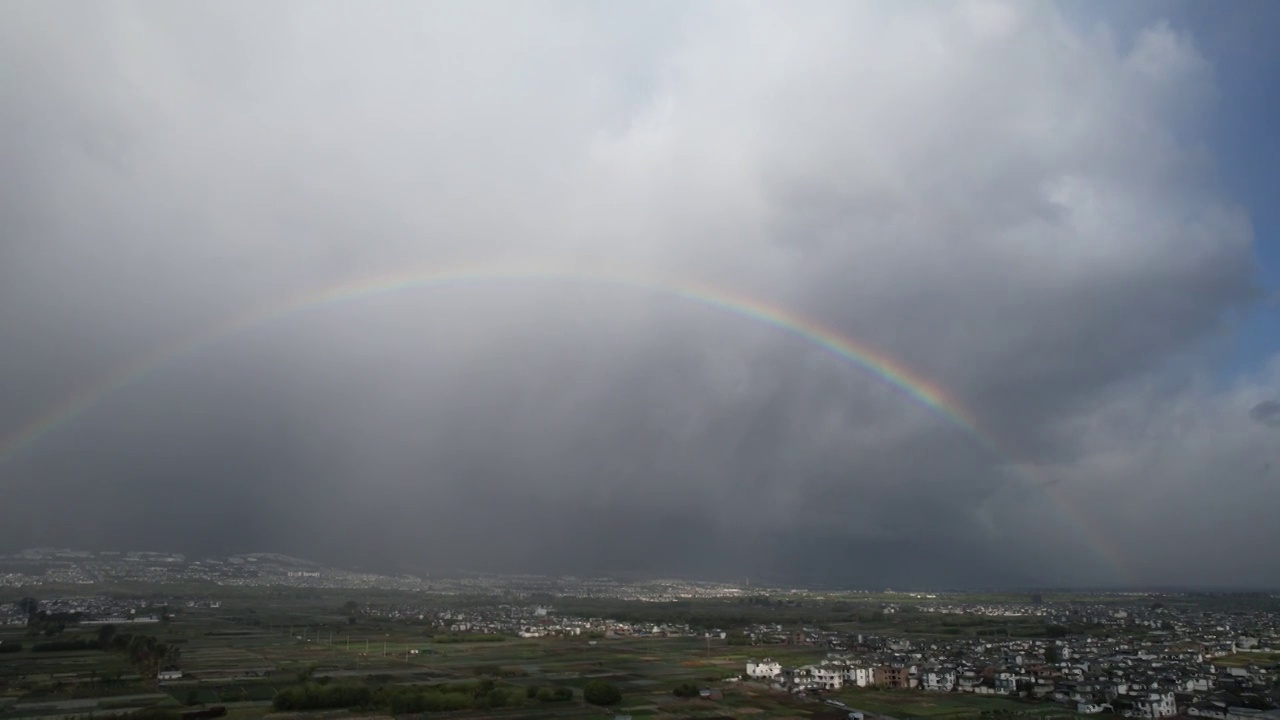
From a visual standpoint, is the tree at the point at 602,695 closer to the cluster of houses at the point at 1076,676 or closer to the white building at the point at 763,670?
the cluster of houses at the point at 1076,676

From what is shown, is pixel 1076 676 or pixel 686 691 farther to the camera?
pixel 1076 676

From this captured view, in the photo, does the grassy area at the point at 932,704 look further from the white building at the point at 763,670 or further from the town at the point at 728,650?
the white building at the point at 763,670

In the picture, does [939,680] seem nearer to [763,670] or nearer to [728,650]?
[763,670]

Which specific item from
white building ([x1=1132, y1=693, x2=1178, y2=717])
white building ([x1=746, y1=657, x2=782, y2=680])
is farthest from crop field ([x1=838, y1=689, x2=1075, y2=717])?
white building ([x1=746, y1=657, x2=782, y2=680])

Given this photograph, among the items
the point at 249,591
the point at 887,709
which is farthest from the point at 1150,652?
the point at 249,591

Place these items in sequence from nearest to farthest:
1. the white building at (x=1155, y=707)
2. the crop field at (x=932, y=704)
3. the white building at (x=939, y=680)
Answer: the crop field at (x=932, y=704), the white building at (x=1155, y=707), the white building at (x=939, y=680)

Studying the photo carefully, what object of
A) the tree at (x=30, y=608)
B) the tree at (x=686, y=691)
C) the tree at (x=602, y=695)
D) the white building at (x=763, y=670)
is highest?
the tree at (x=602, y=695)

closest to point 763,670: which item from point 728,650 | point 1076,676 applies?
point 728,650

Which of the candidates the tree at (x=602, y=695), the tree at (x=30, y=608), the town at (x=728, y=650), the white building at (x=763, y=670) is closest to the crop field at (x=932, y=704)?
the town at (x=728, y=650)

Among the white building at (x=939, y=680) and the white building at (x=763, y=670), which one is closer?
the white building at (x=939, y=680)

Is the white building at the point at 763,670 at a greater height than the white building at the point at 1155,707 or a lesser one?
lesser

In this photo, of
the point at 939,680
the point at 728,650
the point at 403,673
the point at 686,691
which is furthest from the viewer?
the point at 728,650

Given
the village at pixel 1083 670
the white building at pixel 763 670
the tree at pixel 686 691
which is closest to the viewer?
the village at pixel 1083 670
